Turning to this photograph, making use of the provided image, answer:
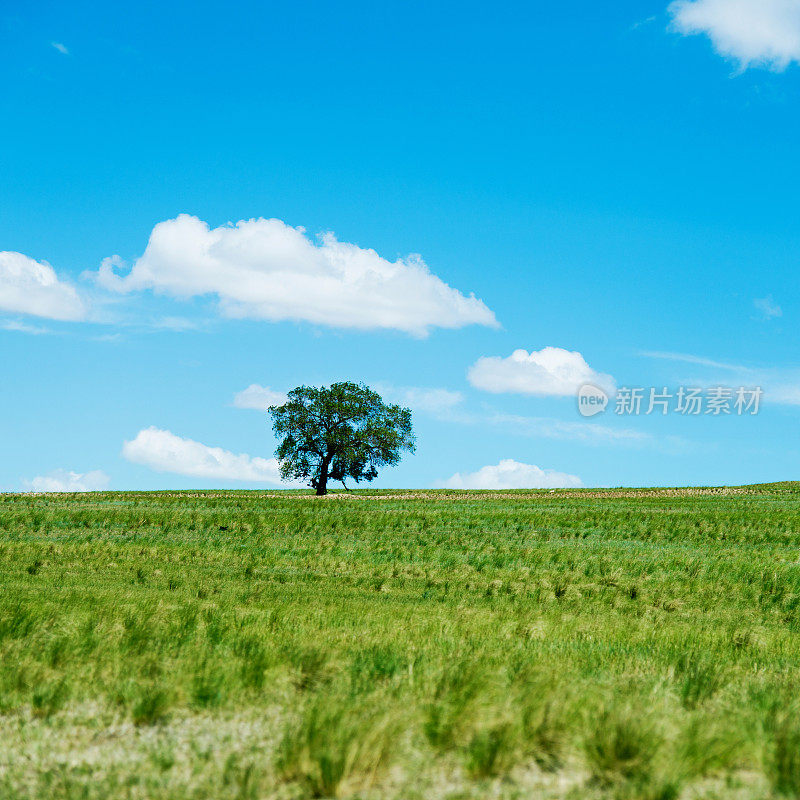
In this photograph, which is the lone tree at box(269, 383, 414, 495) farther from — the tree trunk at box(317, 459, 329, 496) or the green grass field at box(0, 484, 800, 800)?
the green grass field at box(0, 484, 800, 800)

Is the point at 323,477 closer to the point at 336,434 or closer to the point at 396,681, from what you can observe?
the point at 336,434

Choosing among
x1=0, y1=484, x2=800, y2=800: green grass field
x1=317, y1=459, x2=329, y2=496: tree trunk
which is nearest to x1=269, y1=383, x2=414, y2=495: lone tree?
x1=317, y1=459, x2=329, y2=496: tree trunk

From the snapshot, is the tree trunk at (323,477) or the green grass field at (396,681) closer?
the green grass field at (396,681)

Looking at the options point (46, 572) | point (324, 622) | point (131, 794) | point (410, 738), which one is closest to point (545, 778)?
point (410, 738)

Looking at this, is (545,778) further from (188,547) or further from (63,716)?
(188,547)

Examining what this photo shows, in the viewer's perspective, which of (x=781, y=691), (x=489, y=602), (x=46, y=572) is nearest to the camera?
(x=781, y=691)

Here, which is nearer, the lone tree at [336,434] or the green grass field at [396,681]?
the green grass field at [396,681]

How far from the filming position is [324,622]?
10.3m

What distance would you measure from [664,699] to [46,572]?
46.1 feet

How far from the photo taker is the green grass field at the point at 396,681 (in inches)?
174

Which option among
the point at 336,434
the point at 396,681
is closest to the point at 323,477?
the point at 336,434

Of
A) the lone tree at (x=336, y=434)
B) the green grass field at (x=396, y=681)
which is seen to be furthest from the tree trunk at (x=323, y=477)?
the green grass field at (x=396, y=681)

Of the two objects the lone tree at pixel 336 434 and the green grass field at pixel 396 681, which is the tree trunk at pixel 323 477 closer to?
Result: the lone tree at pixel 336 434

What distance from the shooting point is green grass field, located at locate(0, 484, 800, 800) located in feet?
14.5
